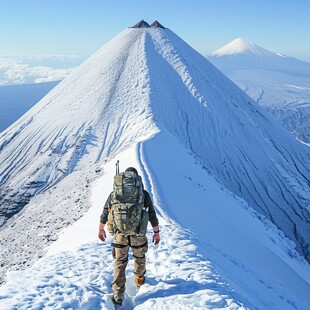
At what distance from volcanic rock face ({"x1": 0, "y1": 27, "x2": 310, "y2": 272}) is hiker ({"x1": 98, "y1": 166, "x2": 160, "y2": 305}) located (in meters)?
19.5

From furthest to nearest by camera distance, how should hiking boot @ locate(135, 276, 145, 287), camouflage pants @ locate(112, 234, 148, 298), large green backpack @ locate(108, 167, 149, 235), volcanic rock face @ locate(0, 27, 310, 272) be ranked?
volcanic rock face @ locate(0, 27, 310, 272) → hiking boot @ locate(135, 276, 145, 287) → camouflage pants @ locate(112, 234, 148, 298) → large green backpack @ locate(108, 167, 149, 235)

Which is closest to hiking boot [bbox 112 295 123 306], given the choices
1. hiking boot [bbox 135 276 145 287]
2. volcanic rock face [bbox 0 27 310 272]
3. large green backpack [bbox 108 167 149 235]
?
hiking boot [bbox 135 276 145 287]

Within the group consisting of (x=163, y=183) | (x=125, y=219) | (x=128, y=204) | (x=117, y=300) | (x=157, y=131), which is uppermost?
(x=128, y=204)

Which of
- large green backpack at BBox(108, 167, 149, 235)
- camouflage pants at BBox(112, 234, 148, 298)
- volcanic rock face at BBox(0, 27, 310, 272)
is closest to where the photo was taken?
large green backpack at BBox(108, 167, 149, 235)

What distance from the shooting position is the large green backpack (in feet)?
22.9

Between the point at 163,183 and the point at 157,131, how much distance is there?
15.1 meters

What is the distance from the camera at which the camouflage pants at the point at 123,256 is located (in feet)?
23.5

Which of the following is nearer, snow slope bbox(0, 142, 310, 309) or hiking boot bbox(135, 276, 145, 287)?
snow slope bbox(0, 142, 310, 309)

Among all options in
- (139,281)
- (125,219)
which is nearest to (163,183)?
(139,281)

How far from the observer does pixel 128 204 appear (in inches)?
277

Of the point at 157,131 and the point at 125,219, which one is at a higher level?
the point at 125,219

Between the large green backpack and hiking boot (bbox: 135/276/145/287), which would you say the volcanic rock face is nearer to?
hiking boot (bbox: 135/276/145/287)

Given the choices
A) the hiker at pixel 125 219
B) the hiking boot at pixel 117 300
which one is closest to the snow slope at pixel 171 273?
the hiking boot at pixel 117 300

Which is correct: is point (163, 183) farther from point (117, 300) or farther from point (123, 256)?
point (117, 300)
